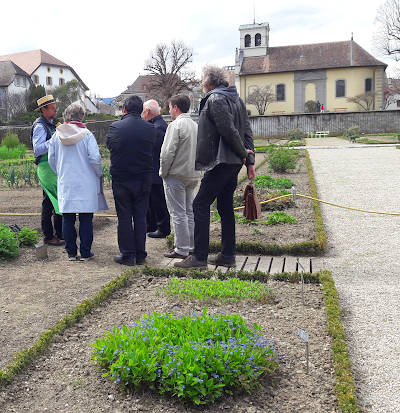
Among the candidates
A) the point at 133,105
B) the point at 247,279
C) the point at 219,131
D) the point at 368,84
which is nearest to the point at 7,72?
the point at 368,84

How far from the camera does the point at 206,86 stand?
16.5 feet

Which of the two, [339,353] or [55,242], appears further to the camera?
[55,242]

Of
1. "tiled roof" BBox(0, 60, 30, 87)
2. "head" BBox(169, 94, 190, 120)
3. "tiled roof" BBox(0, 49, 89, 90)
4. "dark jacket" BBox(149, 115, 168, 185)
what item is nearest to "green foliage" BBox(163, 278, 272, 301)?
"head" BBox(169, 94, 190, 120)

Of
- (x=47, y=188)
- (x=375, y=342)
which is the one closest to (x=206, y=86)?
(x=47, y=188)

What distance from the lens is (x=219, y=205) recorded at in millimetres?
5227

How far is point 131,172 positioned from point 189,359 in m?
3.02

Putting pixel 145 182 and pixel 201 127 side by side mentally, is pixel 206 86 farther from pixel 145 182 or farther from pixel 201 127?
pixel 145 182

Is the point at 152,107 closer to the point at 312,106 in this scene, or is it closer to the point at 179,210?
the point at 179,210

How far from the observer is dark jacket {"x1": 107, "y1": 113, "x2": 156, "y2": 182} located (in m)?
5.36

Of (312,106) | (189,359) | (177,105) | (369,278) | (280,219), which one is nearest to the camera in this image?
(189,359)

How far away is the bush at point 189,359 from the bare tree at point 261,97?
57.2m

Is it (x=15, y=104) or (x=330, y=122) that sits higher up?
(x=15, y=104)

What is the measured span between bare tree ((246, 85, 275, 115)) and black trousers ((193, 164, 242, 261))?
180 feet

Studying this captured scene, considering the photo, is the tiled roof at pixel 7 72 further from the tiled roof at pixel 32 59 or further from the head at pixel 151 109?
the head at pixel 151 109
